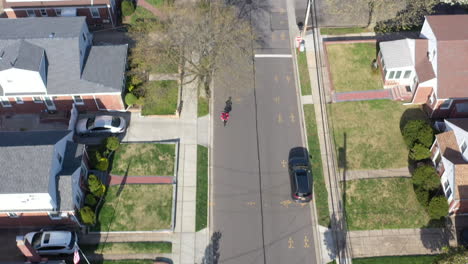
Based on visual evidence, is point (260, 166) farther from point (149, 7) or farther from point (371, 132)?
point (149, 7)

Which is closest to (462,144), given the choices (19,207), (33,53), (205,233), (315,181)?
(315,181)

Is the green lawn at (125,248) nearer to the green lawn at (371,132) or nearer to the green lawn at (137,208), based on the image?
the green lawn at (137,208)

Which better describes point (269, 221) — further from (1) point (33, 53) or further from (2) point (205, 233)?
(1) point (33, 53)

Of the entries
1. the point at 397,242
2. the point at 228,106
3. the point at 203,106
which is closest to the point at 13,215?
the point at 203,106

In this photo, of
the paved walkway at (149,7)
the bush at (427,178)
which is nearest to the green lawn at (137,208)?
the bush at (427,178)

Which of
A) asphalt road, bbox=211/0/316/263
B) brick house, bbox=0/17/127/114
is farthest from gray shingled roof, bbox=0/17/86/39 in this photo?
asphalt road, bbox=211/0/316/263
